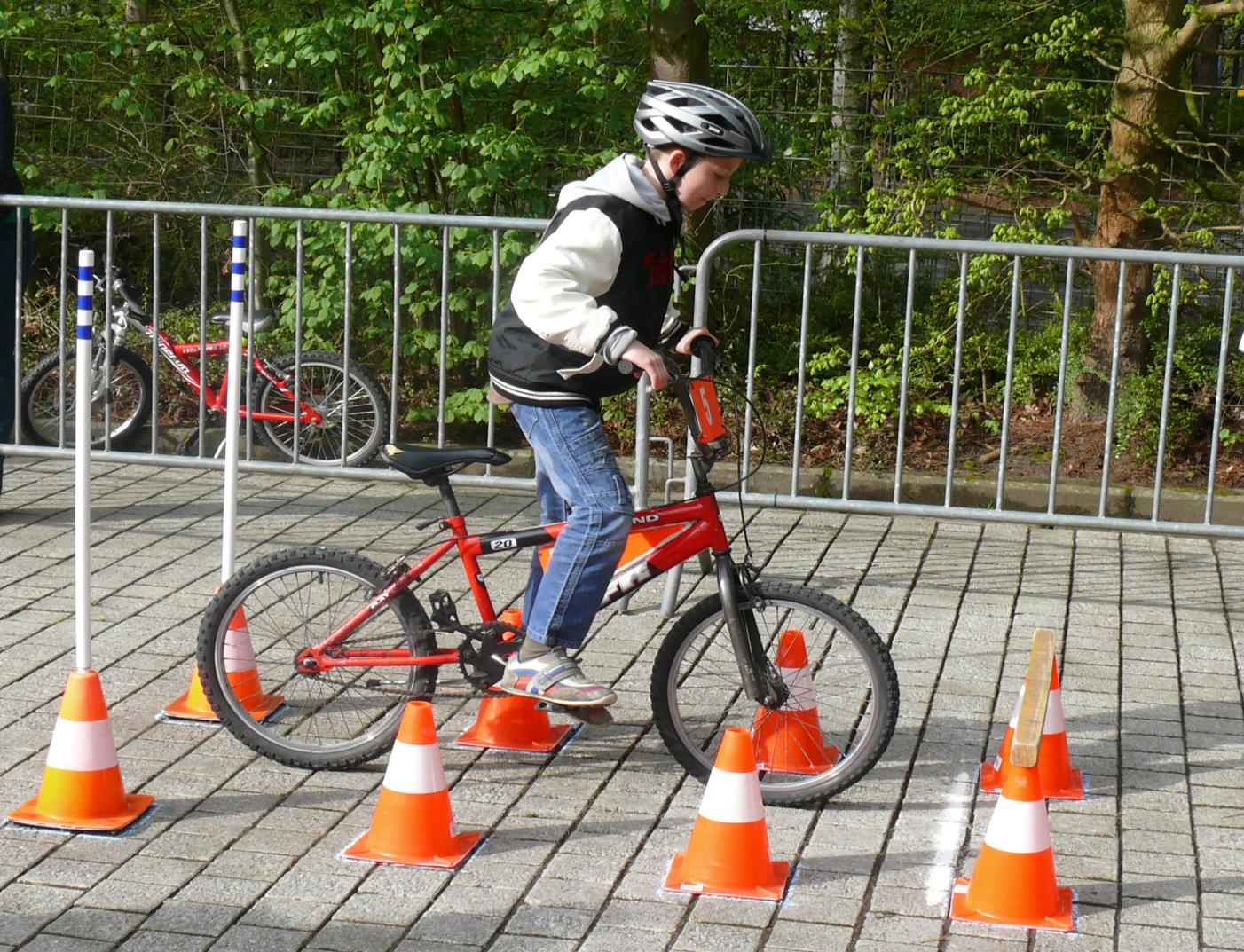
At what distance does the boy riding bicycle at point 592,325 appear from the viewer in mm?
4570

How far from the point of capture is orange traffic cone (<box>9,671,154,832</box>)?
4488 millimetres

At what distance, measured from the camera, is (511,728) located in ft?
17.1

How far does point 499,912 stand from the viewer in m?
4.09

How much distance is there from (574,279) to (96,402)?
5.97 meters

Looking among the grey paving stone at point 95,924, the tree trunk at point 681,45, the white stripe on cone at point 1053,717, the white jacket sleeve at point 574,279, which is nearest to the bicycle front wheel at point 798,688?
the white stripe on cone at point 1053,717

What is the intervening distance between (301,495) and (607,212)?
449 cm

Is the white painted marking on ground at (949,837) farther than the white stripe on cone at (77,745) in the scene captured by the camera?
No

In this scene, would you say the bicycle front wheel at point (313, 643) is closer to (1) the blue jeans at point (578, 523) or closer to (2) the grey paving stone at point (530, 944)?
(1) the blue jeans at point (578, 523)

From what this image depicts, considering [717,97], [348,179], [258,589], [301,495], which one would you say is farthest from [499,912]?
[348,179]

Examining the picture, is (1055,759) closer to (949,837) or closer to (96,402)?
(949,837)

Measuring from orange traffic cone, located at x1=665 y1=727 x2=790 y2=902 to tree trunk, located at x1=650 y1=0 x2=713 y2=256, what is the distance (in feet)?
20.9

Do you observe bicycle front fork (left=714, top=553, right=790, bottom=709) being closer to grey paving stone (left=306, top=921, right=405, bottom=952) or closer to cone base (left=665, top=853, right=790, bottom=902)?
cone base (left=665, top=853, right=790, bottom=902)

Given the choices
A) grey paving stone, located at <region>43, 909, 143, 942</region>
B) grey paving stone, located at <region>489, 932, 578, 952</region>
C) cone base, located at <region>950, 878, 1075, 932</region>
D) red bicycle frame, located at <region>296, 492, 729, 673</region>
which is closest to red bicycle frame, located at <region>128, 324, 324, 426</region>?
red bicycle frame, located at <region>296, 492, 729, 673</region>

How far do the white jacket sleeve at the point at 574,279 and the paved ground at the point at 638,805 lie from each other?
1353mm
